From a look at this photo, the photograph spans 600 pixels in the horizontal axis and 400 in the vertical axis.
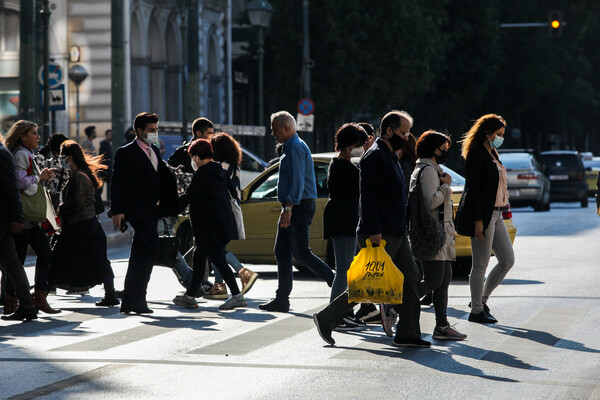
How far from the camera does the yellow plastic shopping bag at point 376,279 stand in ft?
30.0

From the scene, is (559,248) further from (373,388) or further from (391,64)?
(391,64)

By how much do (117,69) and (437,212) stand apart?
14.6 metres

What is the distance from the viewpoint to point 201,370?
8367 millimetres

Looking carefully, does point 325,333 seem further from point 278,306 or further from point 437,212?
point 278,306

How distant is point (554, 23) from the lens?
134 ft

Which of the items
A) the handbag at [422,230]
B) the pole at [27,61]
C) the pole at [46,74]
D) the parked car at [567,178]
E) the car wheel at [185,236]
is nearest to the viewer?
the handbag at [422,230]

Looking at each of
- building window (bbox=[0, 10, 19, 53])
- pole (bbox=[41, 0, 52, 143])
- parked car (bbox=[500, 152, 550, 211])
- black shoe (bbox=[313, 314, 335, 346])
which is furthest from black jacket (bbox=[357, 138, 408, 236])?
building window (bbox=[0, 10, 19, 53])

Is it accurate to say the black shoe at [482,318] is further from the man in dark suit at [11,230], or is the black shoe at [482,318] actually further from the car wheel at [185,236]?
the car wheel at [185,236]

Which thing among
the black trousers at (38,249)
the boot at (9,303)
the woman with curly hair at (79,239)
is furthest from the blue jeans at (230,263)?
the boot at (9,303)

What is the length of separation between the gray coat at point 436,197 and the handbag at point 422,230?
0.04 meters

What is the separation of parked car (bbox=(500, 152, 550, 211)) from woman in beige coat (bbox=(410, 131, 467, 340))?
73.7 feet

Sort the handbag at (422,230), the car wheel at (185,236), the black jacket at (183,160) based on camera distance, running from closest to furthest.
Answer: the handbag at (422,230), the black jacket at (183,160), the car wheel at (185,236)

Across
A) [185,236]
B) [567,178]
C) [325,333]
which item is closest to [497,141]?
[325,333]

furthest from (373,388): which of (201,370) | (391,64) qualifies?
(391,64)
